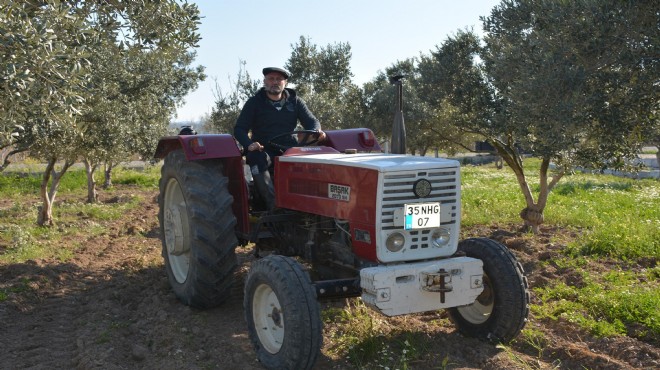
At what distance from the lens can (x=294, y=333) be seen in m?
4.20

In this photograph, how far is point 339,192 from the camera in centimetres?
475

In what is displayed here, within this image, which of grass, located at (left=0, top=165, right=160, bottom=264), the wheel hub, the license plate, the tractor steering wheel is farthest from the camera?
grass, located at (left=0, top=165, right=160, bottom=264)

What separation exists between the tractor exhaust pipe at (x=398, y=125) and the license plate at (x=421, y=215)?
27.8 inches

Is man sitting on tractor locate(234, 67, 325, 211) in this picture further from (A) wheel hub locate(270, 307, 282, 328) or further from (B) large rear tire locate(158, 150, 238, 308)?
(A) wheel hub locate(270, 307, 282, 328)

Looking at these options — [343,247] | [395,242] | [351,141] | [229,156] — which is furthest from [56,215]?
[395,242]

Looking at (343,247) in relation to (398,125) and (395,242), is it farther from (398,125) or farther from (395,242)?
(398,125)

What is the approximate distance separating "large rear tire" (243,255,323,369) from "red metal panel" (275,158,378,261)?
540 mm

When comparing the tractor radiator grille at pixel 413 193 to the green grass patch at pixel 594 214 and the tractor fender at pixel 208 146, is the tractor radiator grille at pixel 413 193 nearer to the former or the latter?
the tractor fender at pixel 208 146

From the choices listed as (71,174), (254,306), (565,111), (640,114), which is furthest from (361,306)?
(71,174)

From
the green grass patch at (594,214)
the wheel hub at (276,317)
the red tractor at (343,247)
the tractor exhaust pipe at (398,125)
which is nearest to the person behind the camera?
the red tractor at (343,247)

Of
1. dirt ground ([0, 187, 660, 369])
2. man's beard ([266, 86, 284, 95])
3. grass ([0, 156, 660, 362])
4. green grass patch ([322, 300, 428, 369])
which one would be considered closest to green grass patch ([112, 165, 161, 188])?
grass ([0, 156, 660, 362])

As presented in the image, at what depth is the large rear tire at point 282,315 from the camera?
13.8ft

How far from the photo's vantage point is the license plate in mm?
4426

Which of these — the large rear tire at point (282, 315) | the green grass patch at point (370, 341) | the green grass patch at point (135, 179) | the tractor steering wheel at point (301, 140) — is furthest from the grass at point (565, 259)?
the green grass patch at point (135, 179)
